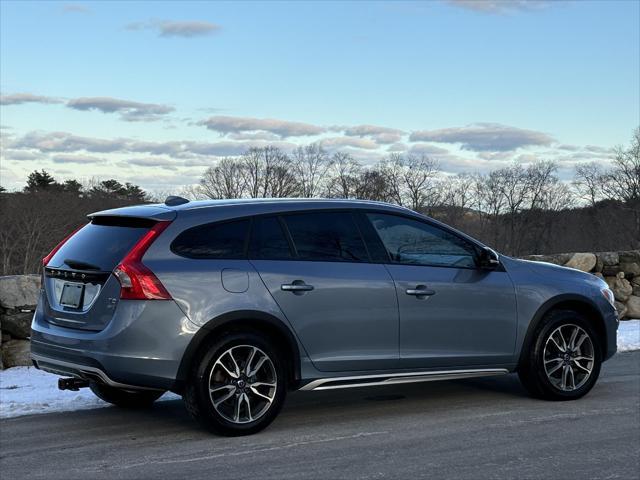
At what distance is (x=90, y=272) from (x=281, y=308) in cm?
131

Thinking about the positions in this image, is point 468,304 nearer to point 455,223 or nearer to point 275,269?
point 275,269

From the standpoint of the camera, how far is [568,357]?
7.26 metres

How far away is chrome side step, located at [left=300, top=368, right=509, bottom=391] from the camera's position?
20.5 ft

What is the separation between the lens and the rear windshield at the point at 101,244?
5.86 meters

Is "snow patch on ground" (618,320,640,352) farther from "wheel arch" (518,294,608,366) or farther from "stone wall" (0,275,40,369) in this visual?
"stone wall" (0,275,40,369)

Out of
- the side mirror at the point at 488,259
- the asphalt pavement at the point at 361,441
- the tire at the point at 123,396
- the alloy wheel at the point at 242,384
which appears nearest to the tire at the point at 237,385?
the alloy wheel at the point at 242,384

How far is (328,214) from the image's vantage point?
6.56 m

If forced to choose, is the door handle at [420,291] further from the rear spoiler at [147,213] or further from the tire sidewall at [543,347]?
the rear spoiler at [147,213]

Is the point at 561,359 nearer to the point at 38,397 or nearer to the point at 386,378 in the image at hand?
the point at 386,378

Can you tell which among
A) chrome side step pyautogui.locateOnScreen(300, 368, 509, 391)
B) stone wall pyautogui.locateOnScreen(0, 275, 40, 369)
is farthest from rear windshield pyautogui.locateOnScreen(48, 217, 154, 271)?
stone wall pyautogui.locateOnScreen(0, 275, 40, 369)

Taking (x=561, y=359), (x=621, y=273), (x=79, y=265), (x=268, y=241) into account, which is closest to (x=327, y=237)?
(x=268, y=241)

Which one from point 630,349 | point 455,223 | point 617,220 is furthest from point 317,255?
point 617,220

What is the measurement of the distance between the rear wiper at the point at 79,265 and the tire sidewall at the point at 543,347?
3.56m

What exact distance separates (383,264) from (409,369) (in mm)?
815
